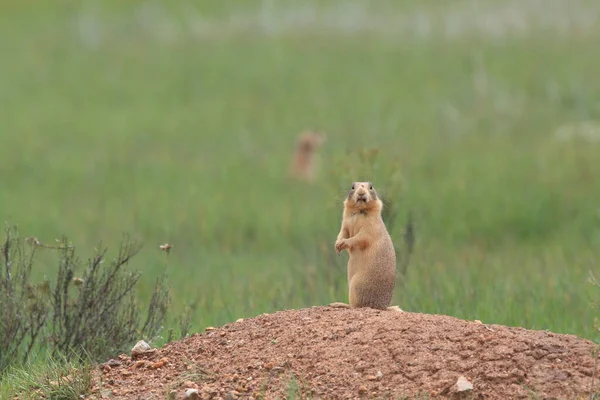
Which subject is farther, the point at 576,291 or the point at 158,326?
the point at 576,291

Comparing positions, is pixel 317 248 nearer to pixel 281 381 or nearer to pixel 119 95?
pixel 281 381

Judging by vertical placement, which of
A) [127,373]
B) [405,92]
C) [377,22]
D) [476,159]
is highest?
[377,22]

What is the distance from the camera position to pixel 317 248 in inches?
439

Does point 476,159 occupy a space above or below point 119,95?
below

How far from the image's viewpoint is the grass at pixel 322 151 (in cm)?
1007

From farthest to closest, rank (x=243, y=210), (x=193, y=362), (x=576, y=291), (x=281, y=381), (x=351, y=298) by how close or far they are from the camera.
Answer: (x=243, y=210)
(x=576, y=291)
(x=351, y=298)
(x=193, y=362)
(x=281, y=381)

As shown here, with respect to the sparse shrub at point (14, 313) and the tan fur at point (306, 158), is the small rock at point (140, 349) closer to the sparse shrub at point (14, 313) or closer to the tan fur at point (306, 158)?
the sparse shrub at point (14, 313)

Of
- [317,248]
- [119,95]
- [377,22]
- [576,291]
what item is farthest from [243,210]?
[377,22]

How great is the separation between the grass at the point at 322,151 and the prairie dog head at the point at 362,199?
1605 millimetres

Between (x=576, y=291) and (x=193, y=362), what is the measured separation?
3.96 m

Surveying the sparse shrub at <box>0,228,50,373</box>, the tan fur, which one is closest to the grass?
the tan fur

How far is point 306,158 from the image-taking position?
16.2m

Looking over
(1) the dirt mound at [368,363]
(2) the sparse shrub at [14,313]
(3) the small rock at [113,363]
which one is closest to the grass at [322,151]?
(2) the sparse shrub at [14,313]

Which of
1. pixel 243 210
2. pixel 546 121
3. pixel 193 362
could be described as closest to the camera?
pixel 193 362
